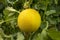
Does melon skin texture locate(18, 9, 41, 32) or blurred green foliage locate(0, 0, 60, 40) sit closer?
melon skin texture locate(18, 9, 41, 32)

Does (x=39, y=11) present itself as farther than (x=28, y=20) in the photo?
Yes

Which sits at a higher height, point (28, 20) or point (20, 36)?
point (28, 20)

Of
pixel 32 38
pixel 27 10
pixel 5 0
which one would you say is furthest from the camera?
pixel 5 0

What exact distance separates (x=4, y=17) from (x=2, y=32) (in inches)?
3.1

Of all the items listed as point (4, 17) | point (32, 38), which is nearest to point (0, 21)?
point (4, 17)

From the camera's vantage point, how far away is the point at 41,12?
2.92ft

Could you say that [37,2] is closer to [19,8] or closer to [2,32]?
[19,8]

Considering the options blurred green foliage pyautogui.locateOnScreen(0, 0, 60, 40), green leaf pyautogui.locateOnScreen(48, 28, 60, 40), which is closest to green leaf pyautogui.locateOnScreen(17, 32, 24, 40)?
blurred green foliage pyautogui.locateOnScreen(0, 0, 60, 40)

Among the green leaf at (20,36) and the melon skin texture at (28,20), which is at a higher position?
the melon skin texture at (28,20)

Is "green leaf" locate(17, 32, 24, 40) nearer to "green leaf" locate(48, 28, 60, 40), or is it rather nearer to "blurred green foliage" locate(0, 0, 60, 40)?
"blurred green foliage" locate(0, 0, 60, 40)

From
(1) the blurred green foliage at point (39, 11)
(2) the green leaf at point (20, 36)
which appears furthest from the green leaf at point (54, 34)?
(2) the green leaf at point (20, 36)

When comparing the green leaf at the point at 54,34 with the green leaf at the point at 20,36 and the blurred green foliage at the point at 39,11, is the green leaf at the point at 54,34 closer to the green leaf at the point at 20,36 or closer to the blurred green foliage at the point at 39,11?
the blurred green foliage at the point at 39,11

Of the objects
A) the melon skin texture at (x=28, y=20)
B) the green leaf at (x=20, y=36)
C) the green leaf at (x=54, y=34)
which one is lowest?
the green leaf at (x=20, y=36)

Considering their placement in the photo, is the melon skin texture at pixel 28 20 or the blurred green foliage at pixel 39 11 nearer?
the melon skin texture at pixel 28 20
